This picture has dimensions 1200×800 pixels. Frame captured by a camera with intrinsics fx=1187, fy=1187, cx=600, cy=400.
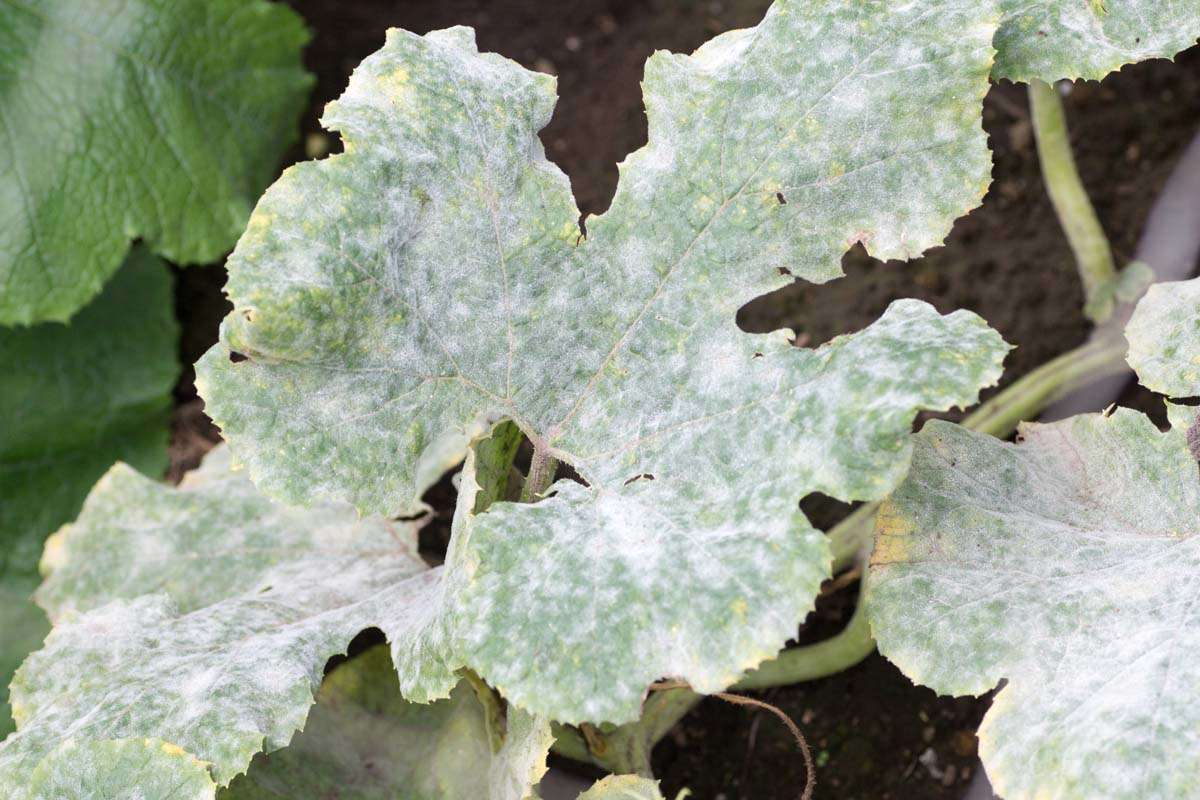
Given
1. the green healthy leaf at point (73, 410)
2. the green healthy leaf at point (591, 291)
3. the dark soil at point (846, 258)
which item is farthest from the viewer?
the green healthy leaf at point (73, 410)

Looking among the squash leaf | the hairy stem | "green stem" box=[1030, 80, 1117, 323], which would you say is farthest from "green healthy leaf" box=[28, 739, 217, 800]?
"green stem" box=[1030, 80, 1117, 323]

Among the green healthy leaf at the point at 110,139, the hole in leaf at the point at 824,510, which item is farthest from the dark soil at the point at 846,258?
the green healthy leaf at the point at 110,139

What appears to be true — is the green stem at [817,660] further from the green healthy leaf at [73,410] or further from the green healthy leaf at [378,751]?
the green healthy leaf at [73,410]

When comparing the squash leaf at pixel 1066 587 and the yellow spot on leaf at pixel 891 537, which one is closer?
the squash leaf at pixel 1066 587

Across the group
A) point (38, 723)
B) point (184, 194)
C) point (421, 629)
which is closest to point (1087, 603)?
point (421, 629)

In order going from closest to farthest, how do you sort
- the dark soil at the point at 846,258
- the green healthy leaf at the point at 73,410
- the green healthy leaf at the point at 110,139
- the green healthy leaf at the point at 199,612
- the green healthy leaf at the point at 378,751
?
the green healthy leaf at the point at 199,612 < the green healthy leaf at the point at 378,751 < the dark soil at the point at 846,258 < the green healthy leaf at the point at 110,139 < the green healthy leaf at the point at 73,410

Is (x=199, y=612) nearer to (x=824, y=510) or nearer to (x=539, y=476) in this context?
(x=539, y=476)

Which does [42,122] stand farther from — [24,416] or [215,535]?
[215,535]
